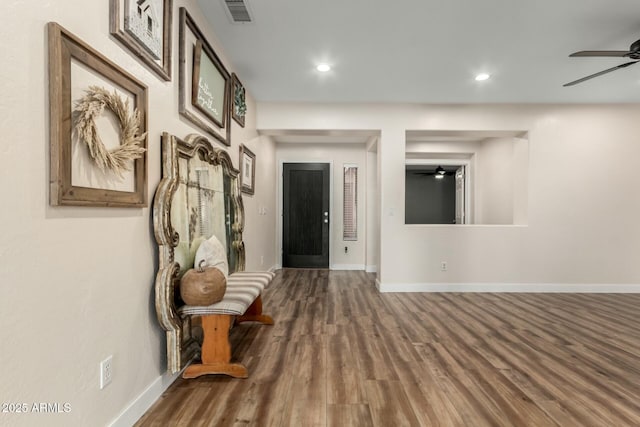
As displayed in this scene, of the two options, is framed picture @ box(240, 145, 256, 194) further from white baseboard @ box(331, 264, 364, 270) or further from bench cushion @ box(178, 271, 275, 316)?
white baseboard @ box(331, 264, 364, 270)

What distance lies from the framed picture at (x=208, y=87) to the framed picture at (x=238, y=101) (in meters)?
0.31

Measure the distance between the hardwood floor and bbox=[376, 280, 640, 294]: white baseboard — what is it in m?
0.66

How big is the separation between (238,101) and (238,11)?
42.8 inches

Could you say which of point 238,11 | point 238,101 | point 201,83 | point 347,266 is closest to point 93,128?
point 201,83

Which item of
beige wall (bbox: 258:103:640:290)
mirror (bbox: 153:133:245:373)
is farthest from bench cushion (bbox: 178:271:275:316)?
beige wall (bbox: 258:103:640:290)

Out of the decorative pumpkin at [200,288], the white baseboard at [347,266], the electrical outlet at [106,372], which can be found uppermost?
the decorative pumpkin at [200,288]

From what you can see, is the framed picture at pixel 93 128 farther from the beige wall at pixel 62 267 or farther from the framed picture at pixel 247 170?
the framed picture at pixel 247 170

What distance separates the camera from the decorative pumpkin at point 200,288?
1856mm

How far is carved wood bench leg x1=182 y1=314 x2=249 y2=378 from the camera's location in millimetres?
2012

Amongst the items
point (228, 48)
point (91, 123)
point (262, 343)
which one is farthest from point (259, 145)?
point (91, 123)

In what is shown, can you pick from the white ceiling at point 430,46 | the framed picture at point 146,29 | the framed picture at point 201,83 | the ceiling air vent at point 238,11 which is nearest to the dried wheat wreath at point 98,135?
the framed picture at point 146,29

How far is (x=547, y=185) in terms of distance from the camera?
433cm

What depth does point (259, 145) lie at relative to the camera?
4691 mm

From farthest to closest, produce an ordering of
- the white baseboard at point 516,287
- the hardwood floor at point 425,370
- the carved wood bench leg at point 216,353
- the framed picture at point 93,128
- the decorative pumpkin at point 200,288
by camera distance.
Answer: the white baseboard at point 516,287 < the carved wood bench leg at point 216,353 < the decorative pumpkin at point 200,288 < the hardwood floor at point 425,370 < the framed picture at point 93,128
